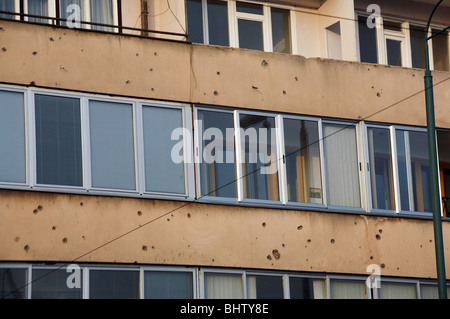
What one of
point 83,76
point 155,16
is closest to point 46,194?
point 83,76

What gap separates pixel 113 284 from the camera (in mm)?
18906

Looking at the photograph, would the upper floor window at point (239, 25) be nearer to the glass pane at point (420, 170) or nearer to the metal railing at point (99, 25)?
the metal railing at point (99, 25)

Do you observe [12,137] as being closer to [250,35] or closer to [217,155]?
[217,155]

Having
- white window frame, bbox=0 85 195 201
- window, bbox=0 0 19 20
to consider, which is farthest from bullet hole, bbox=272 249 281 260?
window, bbox=0 0 19 20

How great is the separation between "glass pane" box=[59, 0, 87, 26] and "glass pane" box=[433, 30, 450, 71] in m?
8.57

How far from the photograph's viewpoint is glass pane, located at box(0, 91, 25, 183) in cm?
1859

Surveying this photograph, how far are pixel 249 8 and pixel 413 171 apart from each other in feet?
15.8

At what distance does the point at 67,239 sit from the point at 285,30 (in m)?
7.54

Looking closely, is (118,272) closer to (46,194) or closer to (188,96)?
(46,194)

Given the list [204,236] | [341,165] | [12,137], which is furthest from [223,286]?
[12,137]

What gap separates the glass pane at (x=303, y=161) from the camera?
21297 millimetres

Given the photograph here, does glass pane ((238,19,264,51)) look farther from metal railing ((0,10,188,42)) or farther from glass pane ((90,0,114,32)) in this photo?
glass pane ((90,0,114,32))

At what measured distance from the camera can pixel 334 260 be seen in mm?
20969

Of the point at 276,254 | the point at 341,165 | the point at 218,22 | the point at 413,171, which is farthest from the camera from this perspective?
the point at 218,22
